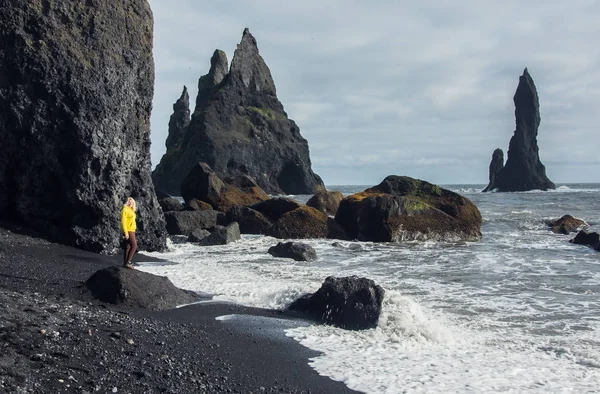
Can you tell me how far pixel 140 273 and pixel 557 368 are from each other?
659 cm

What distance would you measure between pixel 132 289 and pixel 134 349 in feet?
9.16

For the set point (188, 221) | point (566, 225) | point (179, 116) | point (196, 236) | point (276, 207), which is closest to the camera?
point (196, 236)

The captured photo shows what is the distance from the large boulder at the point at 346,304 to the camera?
901 centimetres

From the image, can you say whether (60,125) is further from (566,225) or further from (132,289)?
(566,225)

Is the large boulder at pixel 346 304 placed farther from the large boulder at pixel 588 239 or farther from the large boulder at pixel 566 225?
the large boulder at pixel 566 225

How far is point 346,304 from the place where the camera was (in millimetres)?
9242

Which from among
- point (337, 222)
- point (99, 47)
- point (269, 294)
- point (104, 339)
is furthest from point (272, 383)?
point (337, 222)

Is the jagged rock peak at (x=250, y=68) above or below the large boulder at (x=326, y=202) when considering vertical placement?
above

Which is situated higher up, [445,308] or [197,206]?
[197,206]

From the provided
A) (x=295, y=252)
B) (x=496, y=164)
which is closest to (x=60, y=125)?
(x=295, y=252)

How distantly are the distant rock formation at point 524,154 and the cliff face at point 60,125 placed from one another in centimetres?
10362

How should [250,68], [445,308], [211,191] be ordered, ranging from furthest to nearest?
[250,68]
[211,191]
[445,308]

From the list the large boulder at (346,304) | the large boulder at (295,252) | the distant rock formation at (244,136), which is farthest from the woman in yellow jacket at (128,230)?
the distant rock formation at (244,136)

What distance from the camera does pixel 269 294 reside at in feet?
35.7
